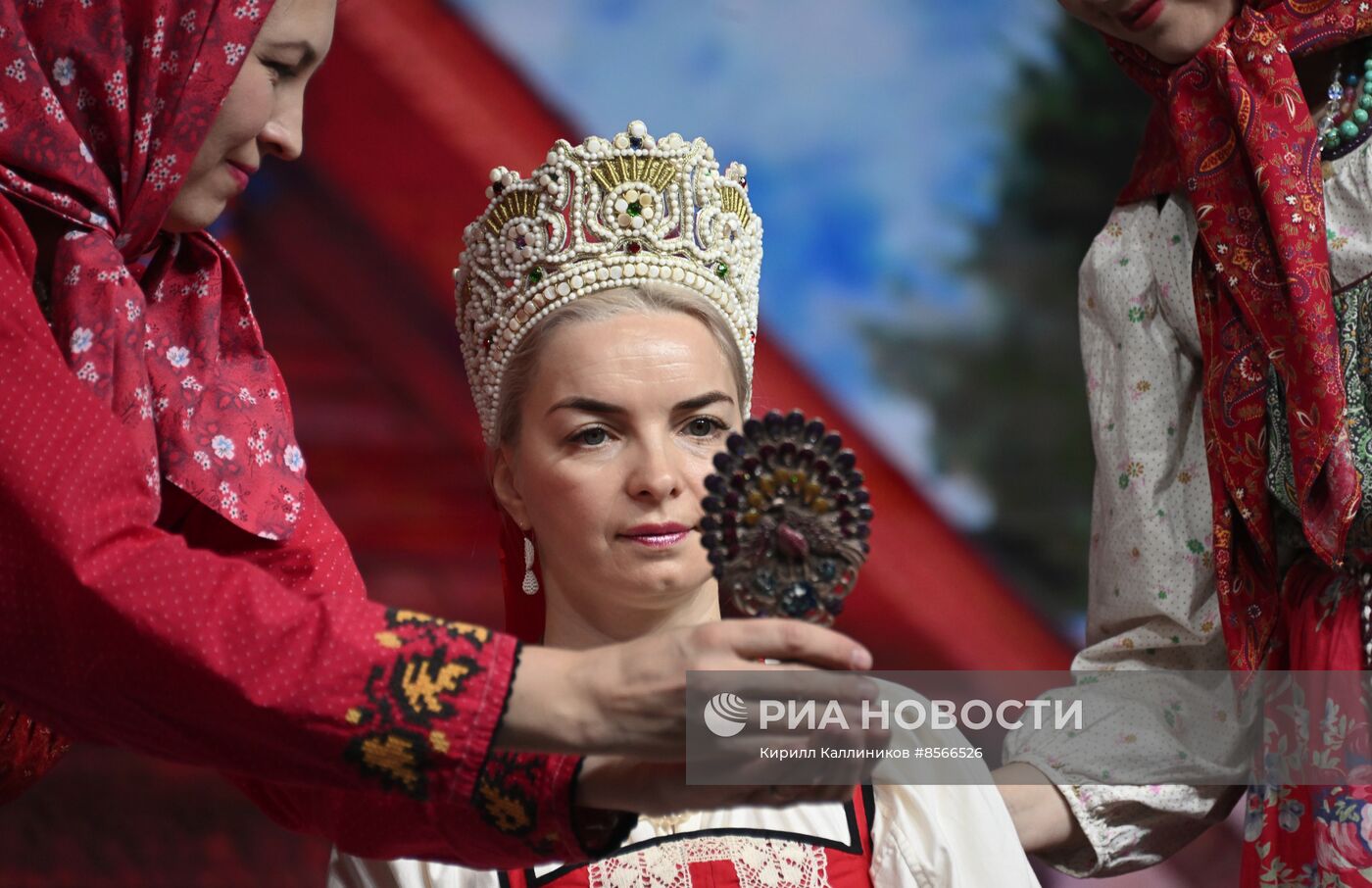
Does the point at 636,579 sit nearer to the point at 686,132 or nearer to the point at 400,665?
the point at 400,665

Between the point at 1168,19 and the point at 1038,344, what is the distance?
979mm

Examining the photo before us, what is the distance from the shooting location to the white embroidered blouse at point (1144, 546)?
2.15 metres

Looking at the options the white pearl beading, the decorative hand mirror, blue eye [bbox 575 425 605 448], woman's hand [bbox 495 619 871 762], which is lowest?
woman's hand [bbox 495 619 871 762]

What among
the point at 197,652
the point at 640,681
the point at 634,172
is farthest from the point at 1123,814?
the point at 197,652

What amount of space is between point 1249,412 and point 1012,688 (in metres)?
0.94

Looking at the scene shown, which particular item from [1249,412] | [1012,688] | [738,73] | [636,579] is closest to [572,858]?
[636,579]

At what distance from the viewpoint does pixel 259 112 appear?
1511 mm

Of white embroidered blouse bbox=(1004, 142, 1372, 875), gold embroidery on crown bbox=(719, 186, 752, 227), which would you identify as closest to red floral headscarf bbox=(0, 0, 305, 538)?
gold embroidery on crown bbox=(719, 186, 752, 227)

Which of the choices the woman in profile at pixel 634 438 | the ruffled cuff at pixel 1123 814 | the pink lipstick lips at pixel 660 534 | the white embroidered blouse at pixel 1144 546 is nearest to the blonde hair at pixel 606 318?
the woman in profile at pixel 634 438

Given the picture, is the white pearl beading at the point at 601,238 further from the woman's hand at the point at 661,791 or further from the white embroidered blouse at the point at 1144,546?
the woman's hand at the point at 661,791

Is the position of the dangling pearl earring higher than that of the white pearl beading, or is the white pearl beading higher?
the white pearl beading

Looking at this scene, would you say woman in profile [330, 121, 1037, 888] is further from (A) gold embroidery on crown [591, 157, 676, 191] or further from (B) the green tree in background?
(B) the green tree in background

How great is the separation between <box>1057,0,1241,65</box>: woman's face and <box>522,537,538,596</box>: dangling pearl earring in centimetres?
102

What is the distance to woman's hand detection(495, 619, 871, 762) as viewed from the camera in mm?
1158
